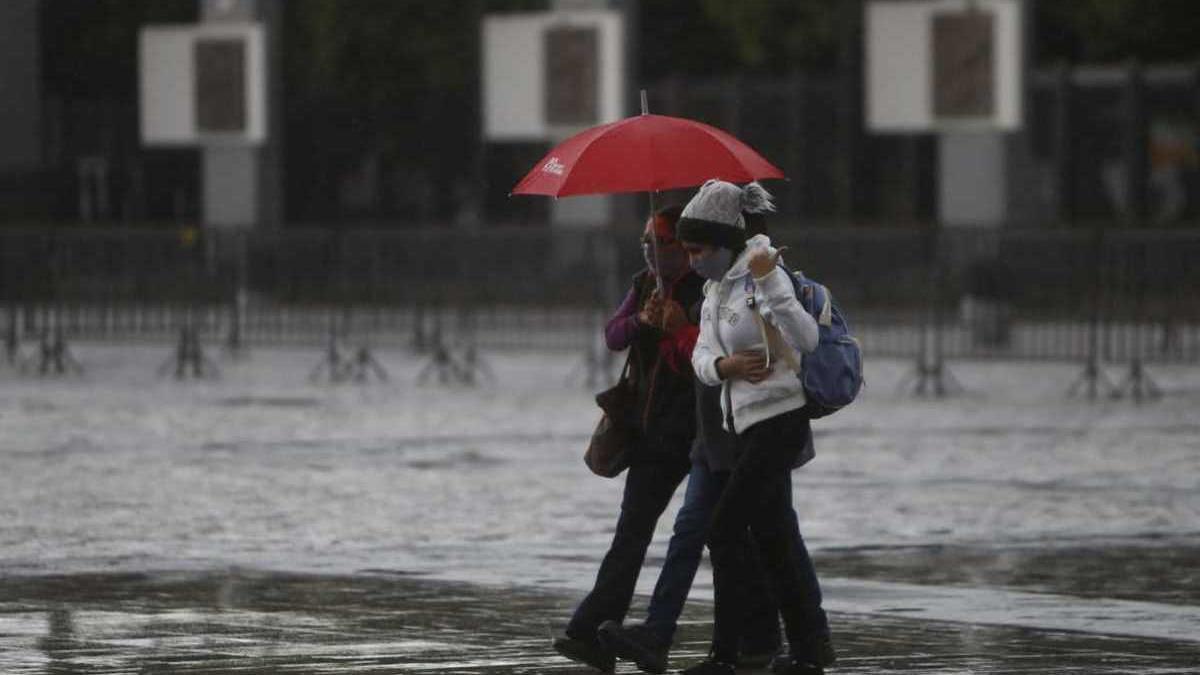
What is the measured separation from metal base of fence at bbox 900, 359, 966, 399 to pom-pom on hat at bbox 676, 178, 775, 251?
15485 millimetres

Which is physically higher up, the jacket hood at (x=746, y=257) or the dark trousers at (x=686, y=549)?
the jacket hood at (x=746, y=257)

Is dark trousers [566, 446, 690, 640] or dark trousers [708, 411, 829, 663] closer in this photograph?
dark trousers [708, 411, 829, 663]

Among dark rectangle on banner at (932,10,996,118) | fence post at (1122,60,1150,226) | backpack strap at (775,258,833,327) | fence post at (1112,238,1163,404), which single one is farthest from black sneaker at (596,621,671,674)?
fence post at (1122,60,1150,226)

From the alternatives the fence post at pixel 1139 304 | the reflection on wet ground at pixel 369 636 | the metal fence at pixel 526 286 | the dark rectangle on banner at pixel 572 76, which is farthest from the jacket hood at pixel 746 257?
the dark rectangle on banner at pixel 572 76

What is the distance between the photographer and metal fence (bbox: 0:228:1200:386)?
26500mm

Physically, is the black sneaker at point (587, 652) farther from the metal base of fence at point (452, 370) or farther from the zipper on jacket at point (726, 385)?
the metal base of fence at point (452, 370)

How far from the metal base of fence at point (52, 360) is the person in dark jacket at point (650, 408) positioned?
63.2ft

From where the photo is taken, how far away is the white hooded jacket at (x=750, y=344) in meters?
8.85

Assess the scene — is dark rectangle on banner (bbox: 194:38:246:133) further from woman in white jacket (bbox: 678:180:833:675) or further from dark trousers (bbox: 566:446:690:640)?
woman in white jacket (bbox: 678:180:833:675)

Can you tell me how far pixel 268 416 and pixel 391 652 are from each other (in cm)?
1259

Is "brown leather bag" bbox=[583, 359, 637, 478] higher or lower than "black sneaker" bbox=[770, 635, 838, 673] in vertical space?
higher

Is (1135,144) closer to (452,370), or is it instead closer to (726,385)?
(452,370)

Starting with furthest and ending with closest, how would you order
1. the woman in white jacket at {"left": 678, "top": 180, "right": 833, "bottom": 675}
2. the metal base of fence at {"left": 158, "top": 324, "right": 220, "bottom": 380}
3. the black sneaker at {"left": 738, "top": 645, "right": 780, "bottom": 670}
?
the metal base of fence at {"left": 158, "top": 324, "right": 220, "bottom": 380}, the black sneaker at {"left": 738, "top": 645, "right": 780, "bottom": 670}, the woman in white jacket at {"left": 678, "top": 180, "right": 833, "bottom": 675}

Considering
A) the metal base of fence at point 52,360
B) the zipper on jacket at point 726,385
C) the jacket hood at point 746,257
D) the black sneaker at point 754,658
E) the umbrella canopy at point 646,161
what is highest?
the umbrella canopy at point 646,161
